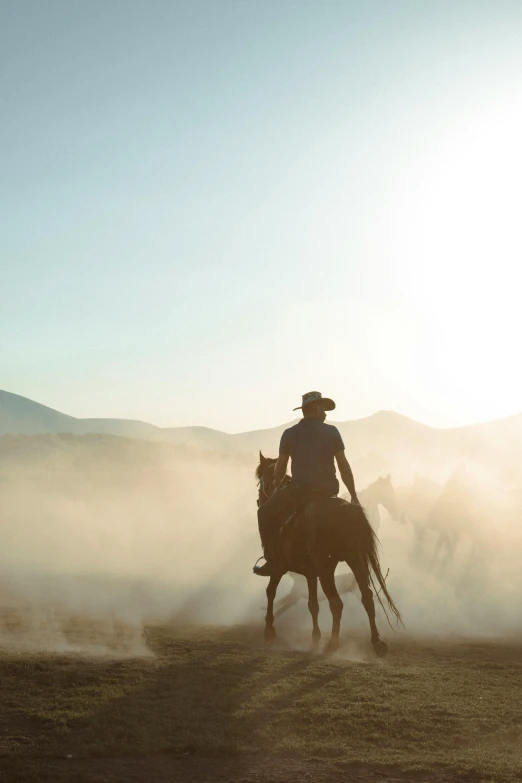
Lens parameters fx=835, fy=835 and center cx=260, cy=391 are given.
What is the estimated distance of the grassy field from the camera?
22.5 feet

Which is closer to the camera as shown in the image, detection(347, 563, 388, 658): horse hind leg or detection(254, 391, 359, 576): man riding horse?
detection(347, 563, 388, 658): horse hind leg

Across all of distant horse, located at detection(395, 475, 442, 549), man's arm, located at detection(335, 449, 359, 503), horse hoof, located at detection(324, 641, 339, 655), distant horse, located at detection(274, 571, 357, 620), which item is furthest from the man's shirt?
distant horse, located at detection(395, 475, 442, 549)

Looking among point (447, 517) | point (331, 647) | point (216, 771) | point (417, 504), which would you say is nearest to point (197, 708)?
A: point (216, 771)

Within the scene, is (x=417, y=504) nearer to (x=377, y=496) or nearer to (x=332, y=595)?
(x=377, y=496)

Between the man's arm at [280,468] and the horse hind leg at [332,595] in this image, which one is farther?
the man's arm at [280,468]

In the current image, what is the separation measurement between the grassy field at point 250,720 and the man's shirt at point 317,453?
2.70 m

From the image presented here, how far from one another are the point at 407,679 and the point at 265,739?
12.9ft

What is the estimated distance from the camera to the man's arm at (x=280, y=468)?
13.7 metres

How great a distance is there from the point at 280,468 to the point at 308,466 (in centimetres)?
70

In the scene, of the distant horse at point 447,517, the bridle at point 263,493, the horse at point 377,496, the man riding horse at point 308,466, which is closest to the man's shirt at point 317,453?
the man riding horse at point 308,466

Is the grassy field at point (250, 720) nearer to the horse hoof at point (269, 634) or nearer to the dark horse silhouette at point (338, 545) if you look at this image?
the dark horse silhouette at point (338, 545)

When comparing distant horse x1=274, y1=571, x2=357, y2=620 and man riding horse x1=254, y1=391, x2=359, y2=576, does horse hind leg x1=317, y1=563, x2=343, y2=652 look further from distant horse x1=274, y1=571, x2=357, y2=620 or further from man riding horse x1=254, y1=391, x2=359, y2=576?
distant horse x1=274, y1=571, x2=357, y2=620

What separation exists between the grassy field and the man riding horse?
7.71 ft

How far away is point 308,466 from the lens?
43.8ft
